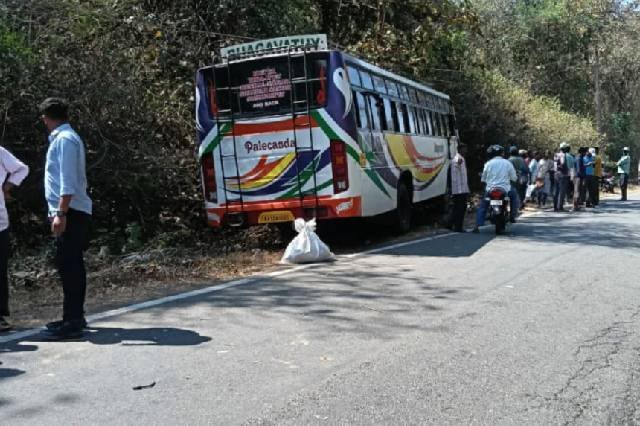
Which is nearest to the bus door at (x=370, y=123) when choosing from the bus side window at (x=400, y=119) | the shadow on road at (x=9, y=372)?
the bus side window at (x=400, y=119)

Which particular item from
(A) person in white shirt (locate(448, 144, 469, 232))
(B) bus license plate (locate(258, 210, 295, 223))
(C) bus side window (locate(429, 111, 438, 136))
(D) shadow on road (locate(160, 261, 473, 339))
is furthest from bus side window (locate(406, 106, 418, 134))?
(D) shadow on road (locate(160, 261, 473, 339))

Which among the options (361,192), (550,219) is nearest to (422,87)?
(550,219)

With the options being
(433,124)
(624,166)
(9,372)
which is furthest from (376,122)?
(624,166)

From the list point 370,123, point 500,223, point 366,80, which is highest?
point 366,80

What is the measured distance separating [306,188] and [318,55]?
2.03 meters

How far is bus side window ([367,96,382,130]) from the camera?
12.1m

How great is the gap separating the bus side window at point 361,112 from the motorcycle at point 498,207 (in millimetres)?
3194

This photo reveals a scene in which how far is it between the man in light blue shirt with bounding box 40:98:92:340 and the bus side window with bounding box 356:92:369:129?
6.13m

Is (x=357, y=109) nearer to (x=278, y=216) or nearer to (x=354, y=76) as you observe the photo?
(x=354, y=76)

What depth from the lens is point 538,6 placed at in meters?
38.1

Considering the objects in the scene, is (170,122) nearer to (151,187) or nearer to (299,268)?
(151,187)

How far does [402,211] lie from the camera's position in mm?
13914

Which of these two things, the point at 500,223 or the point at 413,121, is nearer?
the point at 500,223

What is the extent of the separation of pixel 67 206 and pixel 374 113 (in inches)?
292
